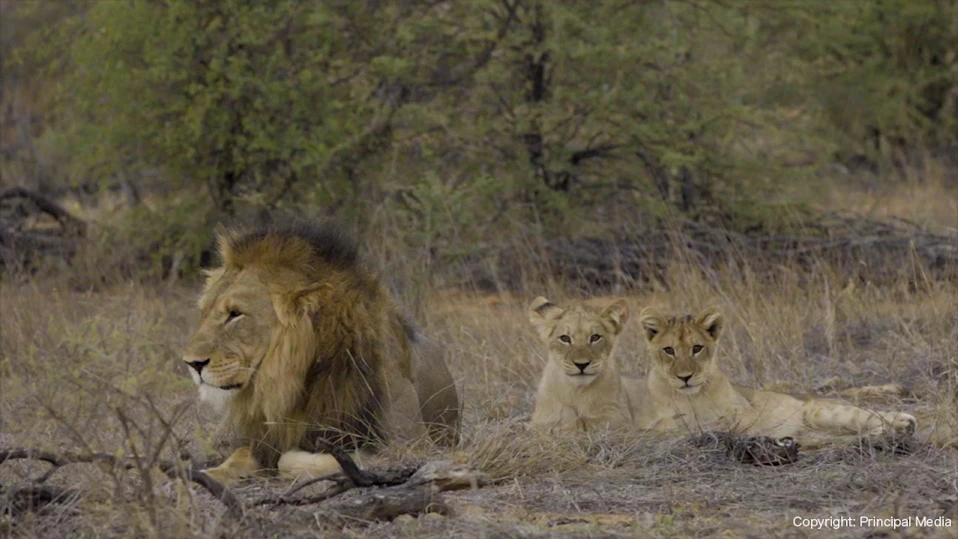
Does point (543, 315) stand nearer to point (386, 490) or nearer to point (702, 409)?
point (702, 409)

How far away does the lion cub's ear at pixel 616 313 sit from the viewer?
564 centimetres

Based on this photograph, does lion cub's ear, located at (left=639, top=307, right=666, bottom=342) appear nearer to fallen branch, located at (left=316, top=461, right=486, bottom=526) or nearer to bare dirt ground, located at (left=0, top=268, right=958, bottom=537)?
bare dirt ground, located at (left=0, top=268, right=958, bottom=537)

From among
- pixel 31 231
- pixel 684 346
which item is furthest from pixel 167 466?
pixel 31 231

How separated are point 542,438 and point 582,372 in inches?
29.4

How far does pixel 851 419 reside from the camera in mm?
5414

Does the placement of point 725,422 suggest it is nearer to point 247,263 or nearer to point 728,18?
point 247,263

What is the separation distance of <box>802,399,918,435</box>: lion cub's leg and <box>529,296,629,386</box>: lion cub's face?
0.88m

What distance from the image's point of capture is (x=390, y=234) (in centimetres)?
1068

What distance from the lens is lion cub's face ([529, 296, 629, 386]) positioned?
5.53 meters

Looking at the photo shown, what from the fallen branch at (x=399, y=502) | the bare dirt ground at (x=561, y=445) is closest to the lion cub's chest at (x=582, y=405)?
the bare dirt ground at (x=561, y=445)

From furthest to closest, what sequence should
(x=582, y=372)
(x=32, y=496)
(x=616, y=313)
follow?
(x=616, y=313) → (x=582, y=372) → (x=32, y=496)

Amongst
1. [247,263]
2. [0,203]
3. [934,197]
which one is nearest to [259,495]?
[247,263]

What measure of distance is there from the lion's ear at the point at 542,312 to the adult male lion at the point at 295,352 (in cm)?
99

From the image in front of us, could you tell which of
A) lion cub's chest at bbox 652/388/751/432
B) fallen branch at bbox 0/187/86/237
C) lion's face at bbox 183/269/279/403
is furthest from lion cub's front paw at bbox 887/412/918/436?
fallen branch at bbox 0/187/86/237
